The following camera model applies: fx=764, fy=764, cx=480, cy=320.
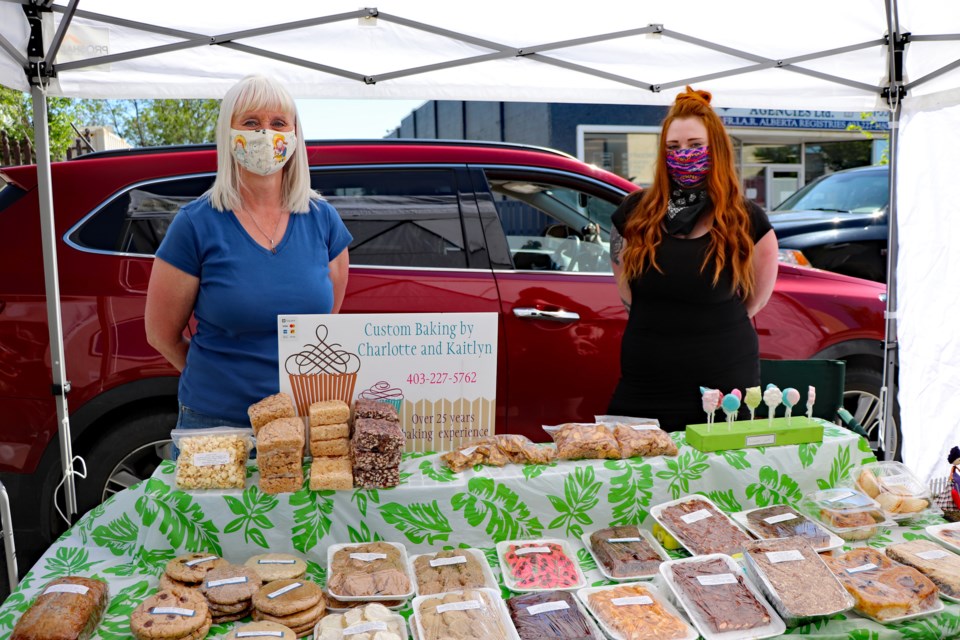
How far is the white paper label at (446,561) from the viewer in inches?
85.4

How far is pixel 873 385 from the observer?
14.8 ft

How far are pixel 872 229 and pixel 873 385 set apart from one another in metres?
3.80

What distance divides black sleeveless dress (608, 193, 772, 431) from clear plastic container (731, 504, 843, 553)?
1.81ft

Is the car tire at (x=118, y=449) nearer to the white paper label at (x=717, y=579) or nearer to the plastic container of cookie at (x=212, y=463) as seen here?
the plastic container of cookie at (x=212, y=463)

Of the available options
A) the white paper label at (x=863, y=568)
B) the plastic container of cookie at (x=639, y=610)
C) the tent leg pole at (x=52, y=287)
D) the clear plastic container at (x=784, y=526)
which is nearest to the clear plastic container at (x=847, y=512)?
the clear plastic container at (x=784, y=526)

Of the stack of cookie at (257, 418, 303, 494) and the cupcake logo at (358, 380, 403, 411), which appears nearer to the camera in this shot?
the stack of cookie at (257, 418, 303, 494)

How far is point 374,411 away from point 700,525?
3.46 ft

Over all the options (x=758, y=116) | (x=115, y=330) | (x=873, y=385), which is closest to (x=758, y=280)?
(x=873, y=385)

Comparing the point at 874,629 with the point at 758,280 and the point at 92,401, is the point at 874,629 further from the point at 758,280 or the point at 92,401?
the point at 92,401

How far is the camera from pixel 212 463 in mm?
2193

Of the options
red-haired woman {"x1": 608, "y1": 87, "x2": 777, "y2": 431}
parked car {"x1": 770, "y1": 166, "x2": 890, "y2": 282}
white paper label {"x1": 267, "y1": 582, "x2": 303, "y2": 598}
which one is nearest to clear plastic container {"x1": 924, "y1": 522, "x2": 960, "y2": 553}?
red-haired woman {"x1": 608, "y1": 87, "x2": 777, "y2": 431}

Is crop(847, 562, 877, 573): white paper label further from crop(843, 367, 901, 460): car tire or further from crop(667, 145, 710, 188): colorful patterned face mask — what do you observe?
crop(843, 367, 901, 460): car tire

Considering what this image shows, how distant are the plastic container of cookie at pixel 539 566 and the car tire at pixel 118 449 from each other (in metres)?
2.18

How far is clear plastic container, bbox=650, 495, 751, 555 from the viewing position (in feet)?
7.42
